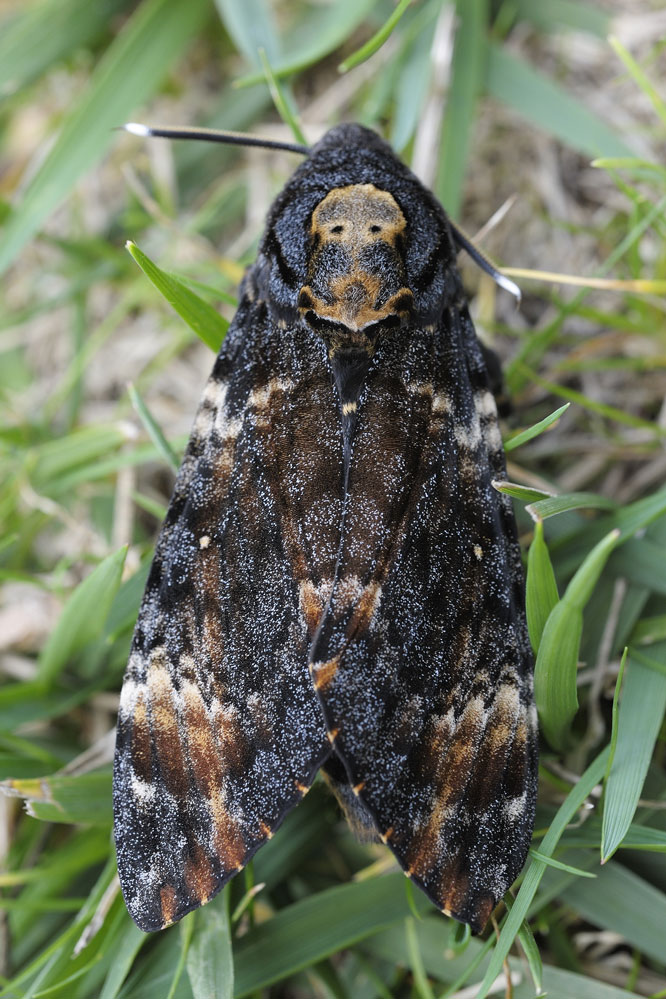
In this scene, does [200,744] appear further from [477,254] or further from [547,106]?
[547,106]

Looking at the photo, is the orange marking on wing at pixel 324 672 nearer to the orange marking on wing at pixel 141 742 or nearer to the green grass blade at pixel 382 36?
the orange marking on wing at pixel 141 742

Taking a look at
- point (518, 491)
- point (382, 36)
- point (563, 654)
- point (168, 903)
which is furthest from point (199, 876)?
point (382, 36)

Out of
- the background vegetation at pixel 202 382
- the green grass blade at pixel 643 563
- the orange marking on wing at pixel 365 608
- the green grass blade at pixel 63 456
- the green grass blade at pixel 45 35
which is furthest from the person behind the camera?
the green grass blade at pixel 45 35

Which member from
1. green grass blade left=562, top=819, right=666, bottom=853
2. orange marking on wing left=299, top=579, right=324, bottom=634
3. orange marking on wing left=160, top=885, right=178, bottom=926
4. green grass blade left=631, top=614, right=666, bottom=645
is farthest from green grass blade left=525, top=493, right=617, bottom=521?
orange marking on wing left=160, top=885, right=178, bottom=926

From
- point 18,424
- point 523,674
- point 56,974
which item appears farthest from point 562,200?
point 56,974

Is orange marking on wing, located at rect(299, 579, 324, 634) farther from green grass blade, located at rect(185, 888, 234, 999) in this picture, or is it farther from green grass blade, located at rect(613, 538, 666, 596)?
green grass blade, located at rect(613, 538, 666, 596)

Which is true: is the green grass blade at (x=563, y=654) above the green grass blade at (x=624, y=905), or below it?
above

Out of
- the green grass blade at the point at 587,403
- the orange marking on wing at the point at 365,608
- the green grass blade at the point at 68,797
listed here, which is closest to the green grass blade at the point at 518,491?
the orange marking on wing at the point at 365,608
